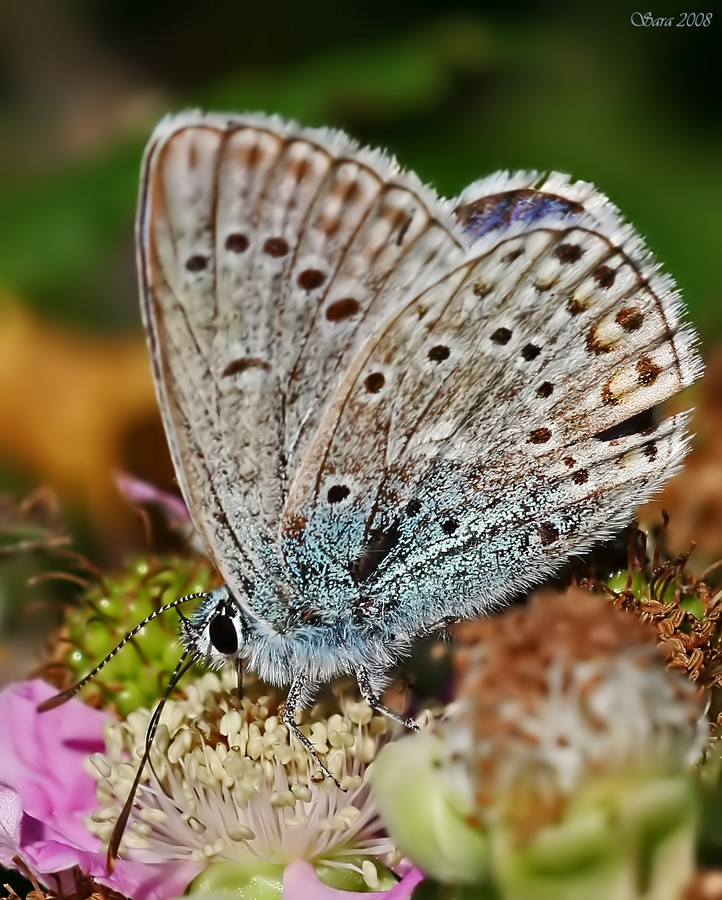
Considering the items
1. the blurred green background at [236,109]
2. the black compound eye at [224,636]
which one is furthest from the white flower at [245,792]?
the blurred green background at [236,109]

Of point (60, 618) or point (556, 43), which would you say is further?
point (556, 43)

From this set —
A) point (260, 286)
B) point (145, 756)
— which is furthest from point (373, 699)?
point (260, 286)

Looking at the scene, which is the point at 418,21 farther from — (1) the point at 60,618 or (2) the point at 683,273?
(1) the point at 60,618

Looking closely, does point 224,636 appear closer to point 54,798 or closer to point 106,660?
point 106,660

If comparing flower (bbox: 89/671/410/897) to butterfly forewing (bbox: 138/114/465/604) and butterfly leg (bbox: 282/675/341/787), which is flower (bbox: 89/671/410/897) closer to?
butterfly leg (bbox: 282/675/341/787)

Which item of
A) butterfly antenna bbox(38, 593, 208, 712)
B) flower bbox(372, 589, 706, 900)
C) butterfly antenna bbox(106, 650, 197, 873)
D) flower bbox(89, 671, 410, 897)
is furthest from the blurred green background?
flower bbox(372, 589, 706, 900)

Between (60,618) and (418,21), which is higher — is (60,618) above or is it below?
below

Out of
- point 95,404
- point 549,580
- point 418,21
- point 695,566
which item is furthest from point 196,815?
point 418,21
